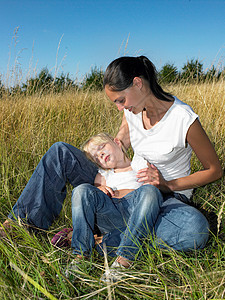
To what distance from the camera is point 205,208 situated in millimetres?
2096

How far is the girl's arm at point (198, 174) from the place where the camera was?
5.43 feet

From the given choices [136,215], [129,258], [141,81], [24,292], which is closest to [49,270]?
[24,292]

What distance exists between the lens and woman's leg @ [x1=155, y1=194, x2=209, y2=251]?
147cm

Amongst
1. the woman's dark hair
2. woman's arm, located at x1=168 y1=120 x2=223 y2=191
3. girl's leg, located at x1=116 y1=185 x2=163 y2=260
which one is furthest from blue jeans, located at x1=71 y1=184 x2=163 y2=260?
the woman's dark hair

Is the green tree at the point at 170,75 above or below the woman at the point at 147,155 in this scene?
above

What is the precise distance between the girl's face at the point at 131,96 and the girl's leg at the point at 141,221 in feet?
1.87

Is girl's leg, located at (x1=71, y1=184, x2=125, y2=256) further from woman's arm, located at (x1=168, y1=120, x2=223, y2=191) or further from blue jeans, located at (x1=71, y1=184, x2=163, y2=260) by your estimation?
woman's arm, located at (x1=168, y1=120, x2=223, y2=191)

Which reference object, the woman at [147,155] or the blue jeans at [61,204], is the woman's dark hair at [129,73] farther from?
the blue jeans at [61,204]

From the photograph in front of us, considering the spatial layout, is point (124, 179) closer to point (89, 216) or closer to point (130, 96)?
point (89, 216)

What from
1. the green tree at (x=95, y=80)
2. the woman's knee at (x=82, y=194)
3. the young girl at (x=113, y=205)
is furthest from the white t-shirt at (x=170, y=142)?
the green tree at (x=95, y=80)

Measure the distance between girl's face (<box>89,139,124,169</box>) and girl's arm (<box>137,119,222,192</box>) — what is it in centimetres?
35

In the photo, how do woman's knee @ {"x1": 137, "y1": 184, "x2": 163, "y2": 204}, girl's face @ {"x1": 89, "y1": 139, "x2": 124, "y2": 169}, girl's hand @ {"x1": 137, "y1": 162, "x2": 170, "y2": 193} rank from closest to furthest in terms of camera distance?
woman's knee @ {"x1": 137, "y1": 184, "x2": 163, "y2": 204}, girl's hand @ {"x1": 137, "y1": 162, "x2": 170, "y2": 193}, girl's face @ {"x1": 89, "y1": 139, "x2": 124, "y2": 169}

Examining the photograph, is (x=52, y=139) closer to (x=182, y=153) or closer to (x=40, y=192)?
(x=40, y=192)

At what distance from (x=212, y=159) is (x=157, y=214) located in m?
0.51
